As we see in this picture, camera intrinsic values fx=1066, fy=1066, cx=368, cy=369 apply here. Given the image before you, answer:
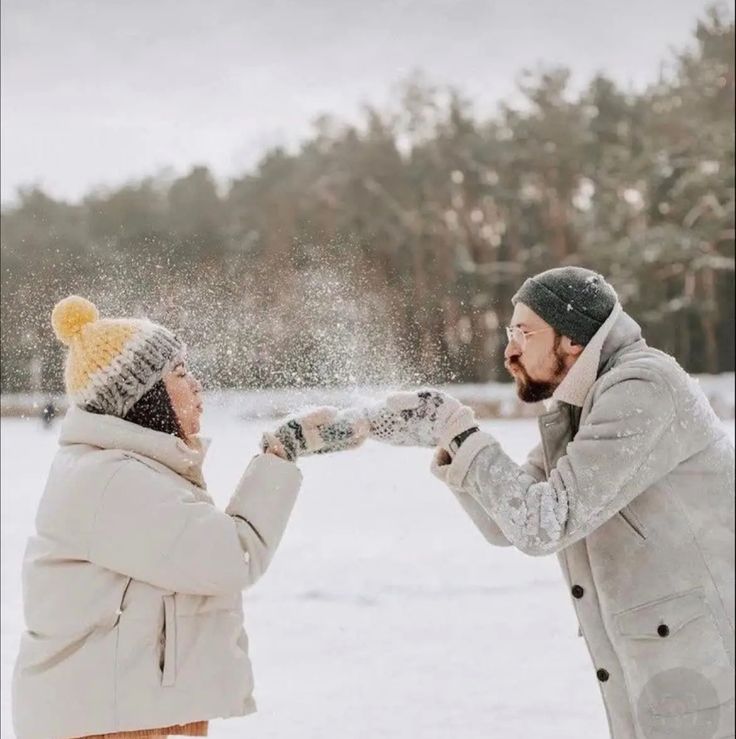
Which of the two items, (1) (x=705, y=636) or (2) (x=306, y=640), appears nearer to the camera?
(1) (x=705, y=636)

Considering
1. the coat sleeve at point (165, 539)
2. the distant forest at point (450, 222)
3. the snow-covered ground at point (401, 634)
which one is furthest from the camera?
the distant forest at point (450, 222)

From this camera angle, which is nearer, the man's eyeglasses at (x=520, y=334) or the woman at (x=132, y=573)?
the woman at (x=132, y=573)

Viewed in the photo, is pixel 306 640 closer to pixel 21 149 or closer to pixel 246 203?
pixel 21 149

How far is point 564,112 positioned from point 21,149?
14.7 meters

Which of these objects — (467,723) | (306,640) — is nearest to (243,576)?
(467,723)

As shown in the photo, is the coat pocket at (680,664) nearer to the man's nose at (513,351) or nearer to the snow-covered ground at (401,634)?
the man's nose at (513,351)

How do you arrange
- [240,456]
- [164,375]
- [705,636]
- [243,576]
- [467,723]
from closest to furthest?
[705,636] < [243,576] < [164,375] < [467,723] < [240,456]

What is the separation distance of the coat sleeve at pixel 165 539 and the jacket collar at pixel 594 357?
2.30 ft

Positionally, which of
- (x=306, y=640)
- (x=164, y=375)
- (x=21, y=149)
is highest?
(x=21, y=149)

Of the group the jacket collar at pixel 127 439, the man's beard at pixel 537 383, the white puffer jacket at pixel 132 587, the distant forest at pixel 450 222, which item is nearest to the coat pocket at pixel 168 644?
the white puffer jacket at pixel 132 587

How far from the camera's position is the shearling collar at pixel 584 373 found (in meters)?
2.09

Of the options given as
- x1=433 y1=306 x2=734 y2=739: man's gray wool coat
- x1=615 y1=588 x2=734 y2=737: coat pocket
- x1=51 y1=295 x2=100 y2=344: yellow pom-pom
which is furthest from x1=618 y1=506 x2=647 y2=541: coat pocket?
x1=51 y1=295 x2=100 y2=344: yellow pom-pom

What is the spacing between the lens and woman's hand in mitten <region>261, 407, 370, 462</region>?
7.42 feet

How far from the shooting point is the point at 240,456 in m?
13.3
